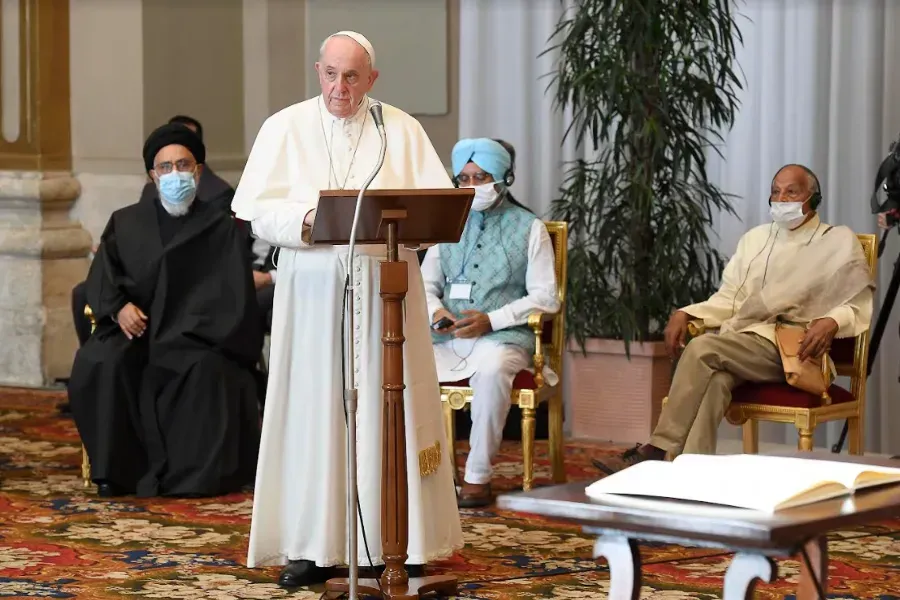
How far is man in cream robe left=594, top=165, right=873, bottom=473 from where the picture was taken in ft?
18.6

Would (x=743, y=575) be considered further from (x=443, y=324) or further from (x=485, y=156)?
(x=485, y=156)

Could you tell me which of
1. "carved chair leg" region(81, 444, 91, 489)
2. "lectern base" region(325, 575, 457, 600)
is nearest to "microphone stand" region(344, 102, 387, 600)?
"lectern base" region(325, 575, 457, 600)

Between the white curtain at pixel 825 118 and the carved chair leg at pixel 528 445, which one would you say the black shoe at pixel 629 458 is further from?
the white curtain at pixel 825 118

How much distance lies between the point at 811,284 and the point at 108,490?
2.94 metres

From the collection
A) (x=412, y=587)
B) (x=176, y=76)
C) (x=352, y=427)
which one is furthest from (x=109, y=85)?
(x=352, y=427)

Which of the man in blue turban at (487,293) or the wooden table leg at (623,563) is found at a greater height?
the man in blue turban at (487,293)

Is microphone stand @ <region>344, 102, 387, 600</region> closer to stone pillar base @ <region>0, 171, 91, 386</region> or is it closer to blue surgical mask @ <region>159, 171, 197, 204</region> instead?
blue surgical mask @ <region>159, 171, 197, 204</region>

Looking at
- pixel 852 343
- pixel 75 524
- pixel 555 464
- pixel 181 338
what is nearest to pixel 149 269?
pixel 181 338

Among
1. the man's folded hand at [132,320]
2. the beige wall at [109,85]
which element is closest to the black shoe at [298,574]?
the man's folded hand at [132,320]

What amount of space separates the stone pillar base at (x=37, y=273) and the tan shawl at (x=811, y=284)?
4664mm

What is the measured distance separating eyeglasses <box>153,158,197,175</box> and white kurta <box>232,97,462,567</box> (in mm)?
1755

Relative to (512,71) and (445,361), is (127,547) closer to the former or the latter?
(445,361)

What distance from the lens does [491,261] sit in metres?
6.13

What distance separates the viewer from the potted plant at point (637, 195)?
6781 mm
